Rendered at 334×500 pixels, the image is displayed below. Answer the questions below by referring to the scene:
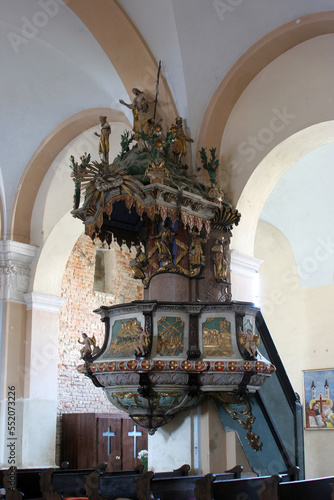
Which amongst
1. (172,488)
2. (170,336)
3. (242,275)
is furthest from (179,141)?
(172,488)

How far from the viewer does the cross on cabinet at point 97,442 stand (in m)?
10.7

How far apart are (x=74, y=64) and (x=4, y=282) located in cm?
367

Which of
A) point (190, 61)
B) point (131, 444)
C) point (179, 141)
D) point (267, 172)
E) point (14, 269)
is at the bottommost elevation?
point (131, 444)

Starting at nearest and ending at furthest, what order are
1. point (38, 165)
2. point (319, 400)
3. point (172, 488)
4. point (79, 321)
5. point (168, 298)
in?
point (172, 488)
point (168, 298)
point (38, 165)
point (319, 400)
point (79, 321)

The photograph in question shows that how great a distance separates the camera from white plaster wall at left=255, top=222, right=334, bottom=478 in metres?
9.91

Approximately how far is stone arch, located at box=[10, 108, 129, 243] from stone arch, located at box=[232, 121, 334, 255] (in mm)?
2710

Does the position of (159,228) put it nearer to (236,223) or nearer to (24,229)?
(236,223)

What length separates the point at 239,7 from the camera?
6871mm

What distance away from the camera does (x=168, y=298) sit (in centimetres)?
666

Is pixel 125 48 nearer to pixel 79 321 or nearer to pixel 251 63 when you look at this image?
pixel 251 63

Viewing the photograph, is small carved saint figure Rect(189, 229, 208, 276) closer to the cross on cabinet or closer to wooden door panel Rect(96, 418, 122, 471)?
the cross on cabinet

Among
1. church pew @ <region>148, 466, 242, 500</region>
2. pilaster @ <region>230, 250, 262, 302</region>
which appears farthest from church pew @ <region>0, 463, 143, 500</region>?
pilaster @ <region>230, 250, 262, 302</region>

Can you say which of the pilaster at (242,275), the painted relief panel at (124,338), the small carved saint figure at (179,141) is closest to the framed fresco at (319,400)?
the pilaster at (242,275)

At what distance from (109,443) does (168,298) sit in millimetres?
5216
